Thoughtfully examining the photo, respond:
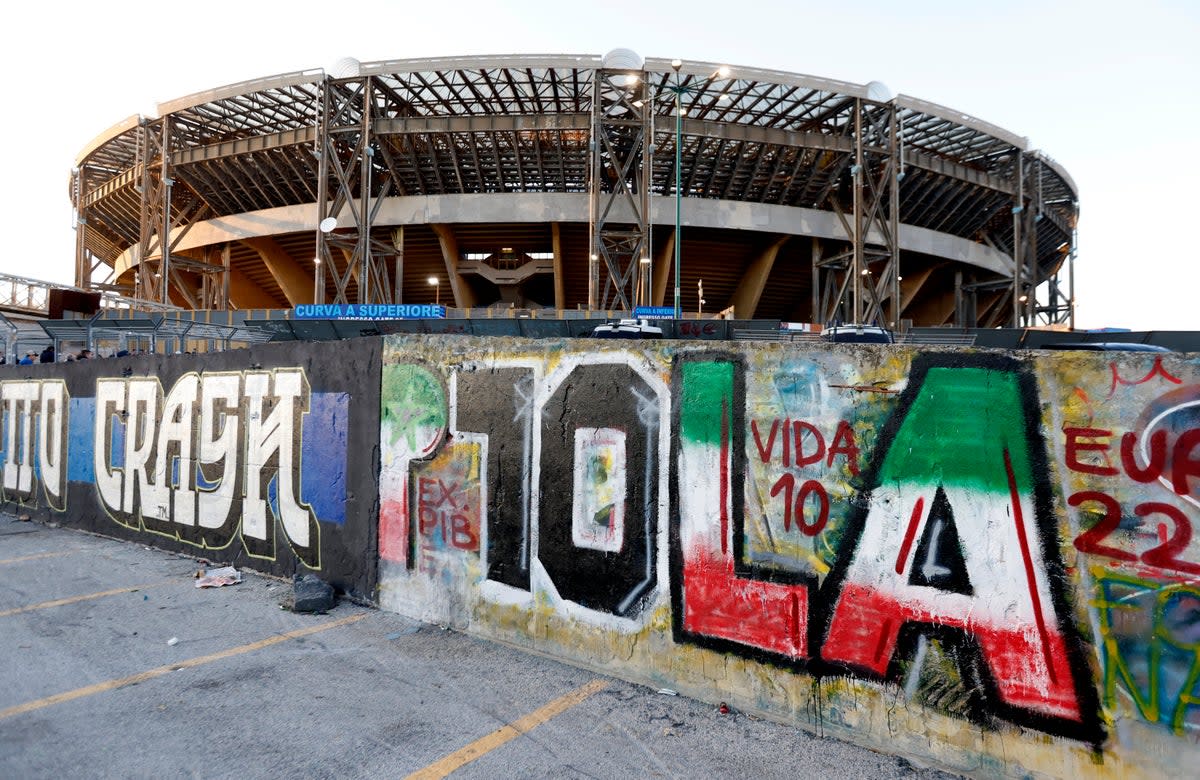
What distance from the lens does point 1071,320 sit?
4591 cm

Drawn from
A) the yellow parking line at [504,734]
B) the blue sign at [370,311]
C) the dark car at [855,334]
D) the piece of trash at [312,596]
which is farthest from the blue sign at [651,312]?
the yellow parking line at [504,734]

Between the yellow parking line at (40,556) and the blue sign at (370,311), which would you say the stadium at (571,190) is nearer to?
the blue sign at (370,311)

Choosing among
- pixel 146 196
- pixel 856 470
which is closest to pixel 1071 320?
pixel 856 470

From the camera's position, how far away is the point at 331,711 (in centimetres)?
332

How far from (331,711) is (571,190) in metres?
Answer: 34.1

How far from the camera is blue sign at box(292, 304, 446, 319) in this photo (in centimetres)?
2572

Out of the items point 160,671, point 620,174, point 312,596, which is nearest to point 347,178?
point 620,174

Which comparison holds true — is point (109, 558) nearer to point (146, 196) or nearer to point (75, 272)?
point (146, 196)

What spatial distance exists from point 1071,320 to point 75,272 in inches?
2987

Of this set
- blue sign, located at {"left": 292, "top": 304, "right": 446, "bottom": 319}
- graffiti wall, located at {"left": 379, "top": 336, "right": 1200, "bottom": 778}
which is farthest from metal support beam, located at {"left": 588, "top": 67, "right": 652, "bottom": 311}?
graffiti wall, located at {"left": 379, "top": 336, "right": 1200, "bottom": 778}

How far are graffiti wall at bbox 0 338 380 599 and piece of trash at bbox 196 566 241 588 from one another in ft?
0.60

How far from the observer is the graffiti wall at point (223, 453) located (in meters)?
5.40

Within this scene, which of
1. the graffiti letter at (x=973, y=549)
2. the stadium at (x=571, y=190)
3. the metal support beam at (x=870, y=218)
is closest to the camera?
the graffiti letter at (x=973, y=549)

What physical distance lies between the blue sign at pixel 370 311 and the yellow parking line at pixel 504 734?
911 inches
